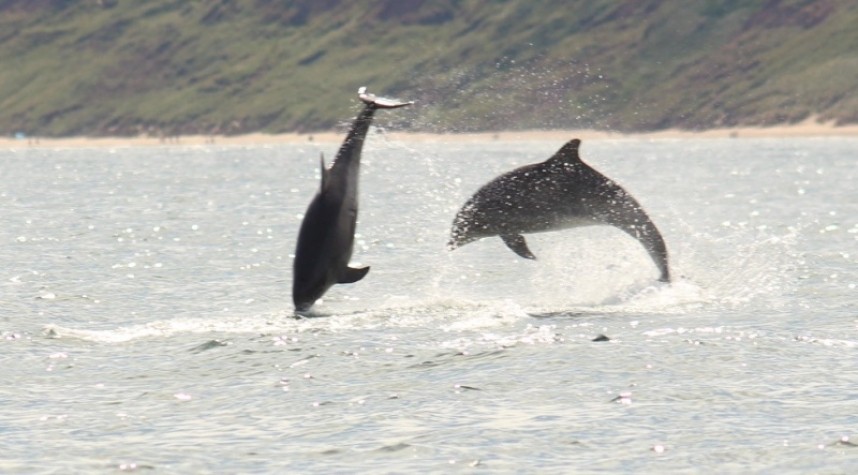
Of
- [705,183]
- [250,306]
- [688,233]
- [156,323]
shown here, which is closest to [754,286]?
[250,306]

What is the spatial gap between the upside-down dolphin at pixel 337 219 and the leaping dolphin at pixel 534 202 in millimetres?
2740

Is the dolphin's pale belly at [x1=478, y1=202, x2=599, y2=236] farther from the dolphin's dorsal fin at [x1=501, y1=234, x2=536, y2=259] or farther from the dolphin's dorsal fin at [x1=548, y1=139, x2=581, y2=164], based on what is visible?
the dolphin's dorsal fin at [x1=548, y1=139, x2=581, y2=164]

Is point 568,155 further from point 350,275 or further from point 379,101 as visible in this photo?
point 350,275

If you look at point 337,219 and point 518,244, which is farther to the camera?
point 518,244

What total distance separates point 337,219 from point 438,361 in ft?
12.0

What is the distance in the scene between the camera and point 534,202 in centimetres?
2877

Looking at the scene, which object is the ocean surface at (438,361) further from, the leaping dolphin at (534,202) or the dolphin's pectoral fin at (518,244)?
the leaping dolphin at (534,202)

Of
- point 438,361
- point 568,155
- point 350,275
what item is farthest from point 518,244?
point 438,361

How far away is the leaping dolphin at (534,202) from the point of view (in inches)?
1128

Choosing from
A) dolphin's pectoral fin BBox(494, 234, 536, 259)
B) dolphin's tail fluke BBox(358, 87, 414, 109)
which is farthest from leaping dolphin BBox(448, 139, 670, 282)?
dolphin's tail fluke BBox(358, 87, 414, 109)

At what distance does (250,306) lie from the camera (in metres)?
32.4

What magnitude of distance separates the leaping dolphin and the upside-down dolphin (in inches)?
108

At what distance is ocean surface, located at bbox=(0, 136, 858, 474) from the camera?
18.2 metres

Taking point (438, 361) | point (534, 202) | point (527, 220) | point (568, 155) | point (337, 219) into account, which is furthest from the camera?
point (527, 220)
